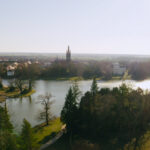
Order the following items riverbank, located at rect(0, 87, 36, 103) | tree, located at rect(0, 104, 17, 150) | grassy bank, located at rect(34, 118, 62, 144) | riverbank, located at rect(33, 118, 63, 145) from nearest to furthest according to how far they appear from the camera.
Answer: tree, located at rect(0, 104, 17, 150) → riverbank, located at rect(33, 118, 63, 145) → grassy bank, located at rect(34, 118, 62, 144) → riverbank, located at rect(0, 87, 36, 103)

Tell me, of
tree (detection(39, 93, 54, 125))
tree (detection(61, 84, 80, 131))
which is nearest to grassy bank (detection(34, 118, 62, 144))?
tree (detection(39, 93, 54, 125))

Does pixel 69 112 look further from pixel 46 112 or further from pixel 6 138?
pixel 6 138

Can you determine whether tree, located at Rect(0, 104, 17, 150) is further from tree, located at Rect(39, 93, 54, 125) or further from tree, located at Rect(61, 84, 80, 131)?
tree, located at Rect(39, 93, 54, 125)

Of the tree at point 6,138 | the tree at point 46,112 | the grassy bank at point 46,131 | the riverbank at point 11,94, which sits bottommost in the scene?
the grassy bank at point 46,131

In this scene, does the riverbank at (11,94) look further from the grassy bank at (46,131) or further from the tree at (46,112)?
the grassy bank at (46,131)

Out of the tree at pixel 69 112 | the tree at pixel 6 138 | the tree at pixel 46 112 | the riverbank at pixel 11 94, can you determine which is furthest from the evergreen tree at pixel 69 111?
the riverbank at pixel 11 94

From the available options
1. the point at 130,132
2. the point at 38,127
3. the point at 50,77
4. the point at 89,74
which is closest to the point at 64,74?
the point at 50,77

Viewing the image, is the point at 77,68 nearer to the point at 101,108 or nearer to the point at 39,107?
the point at 39,107

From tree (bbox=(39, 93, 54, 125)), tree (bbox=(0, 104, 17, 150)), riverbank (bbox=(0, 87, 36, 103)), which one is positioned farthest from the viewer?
riverbank (bbox=(0, 87, 36, 103))

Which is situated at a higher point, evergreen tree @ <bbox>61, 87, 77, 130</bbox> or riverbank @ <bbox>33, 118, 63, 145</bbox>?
evergreen tree @ <bbox>61, 87, 77, 130</bbox>
